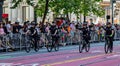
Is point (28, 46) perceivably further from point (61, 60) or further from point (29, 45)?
point (61, 60)

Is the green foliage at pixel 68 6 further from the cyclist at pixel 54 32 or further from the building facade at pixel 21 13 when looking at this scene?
the building facade at pixel 21 13

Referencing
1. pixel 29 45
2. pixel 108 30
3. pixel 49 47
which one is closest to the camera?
pixel 108 30

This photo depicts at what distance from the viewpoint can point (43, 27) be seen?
106ft

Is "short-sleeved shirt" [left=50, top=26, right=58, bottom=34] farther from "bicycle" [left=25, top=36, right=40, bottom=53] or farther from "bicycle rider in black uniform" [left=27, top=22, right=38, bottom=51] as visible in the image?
"bicycle" [left=25, top=36, right=40, bottom=53]

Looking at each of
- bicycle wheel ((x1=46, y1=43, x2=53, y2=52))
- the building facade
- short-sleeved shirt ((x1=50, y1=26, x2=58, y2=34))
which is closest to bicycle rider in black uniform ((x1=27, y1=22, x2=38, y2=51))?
bicycle wheel ((x1=46, y1=43, x2=53, y2=52))

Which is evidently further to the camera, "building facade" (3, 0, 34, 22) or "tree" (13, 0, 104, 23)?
"building facade" (3, 0, 34, 22)

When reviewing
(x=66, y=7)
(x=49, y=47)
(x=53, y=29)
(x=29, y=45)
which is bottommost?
(x=49, y=47)

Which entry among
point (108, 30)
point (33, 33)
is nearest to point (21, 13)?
point (33, 33)

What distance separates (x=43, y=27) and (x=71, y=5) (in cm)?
937

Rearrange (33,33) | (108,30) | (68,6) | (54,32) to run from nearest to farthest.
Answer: (108,30)
(33,33)
(54,32)
(68,6)

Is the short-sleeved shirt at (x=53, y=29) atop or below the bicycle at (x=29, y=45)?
atop

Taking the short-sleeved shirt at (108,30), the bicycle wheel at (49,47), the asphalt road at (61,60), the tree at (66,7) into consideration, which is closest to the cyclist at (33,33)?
the bicycle wheel at (49,47)

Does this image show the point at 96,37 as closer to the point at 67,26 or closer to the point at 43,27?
the point at 67,26

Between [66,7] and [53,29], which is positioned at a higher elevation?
[66,7]
